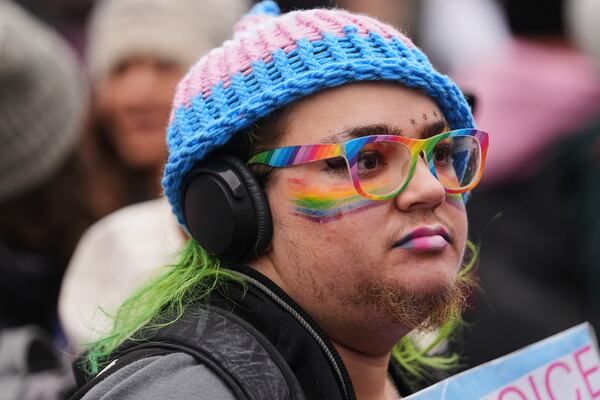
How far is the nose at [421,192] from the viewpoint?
2.02 m

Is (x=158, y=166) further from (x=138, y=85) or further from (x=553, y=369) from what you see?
(x=553, y=369)

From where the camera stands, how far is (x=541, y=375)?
2203 mm

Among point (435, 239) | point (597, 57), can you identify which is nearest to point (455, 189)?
point (435, 239)

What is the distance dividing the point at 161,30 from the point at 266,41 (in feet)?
9.60

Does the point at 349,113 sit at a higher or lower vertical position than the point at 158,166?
higher

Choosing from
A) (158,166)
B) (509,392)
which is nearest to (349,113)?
(509,392)

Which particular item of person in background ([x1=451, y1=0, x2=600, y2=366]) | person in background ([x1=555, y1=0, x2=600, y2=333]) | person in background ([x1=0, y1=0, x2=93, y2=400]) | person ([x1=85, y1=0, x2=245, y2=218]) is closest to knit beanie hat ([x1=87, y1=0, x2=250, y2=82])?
person ([x1=85, y1=0, x2=245, y2=218])

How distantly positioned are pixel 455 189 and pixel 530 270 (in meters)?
2.44

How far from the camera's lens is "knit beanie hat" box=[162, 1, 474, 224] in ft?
6.79

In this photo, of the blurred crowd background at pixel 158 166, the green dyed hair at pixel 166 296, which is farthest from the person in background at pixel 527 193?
the green dyed hair at pixel 166 296

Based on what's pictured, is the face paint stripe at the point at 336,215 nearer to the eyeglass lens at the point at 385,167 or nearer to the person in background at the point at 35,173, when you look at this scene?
the eyeglass lens at the point at 385,167

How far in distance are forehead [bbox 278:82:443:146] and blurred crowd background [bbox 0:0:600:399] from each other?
1.69 metres

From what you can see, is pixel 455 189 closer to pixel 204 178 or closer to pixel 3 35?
pixel 204 178

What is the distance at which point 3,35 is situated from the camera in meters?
4.32
